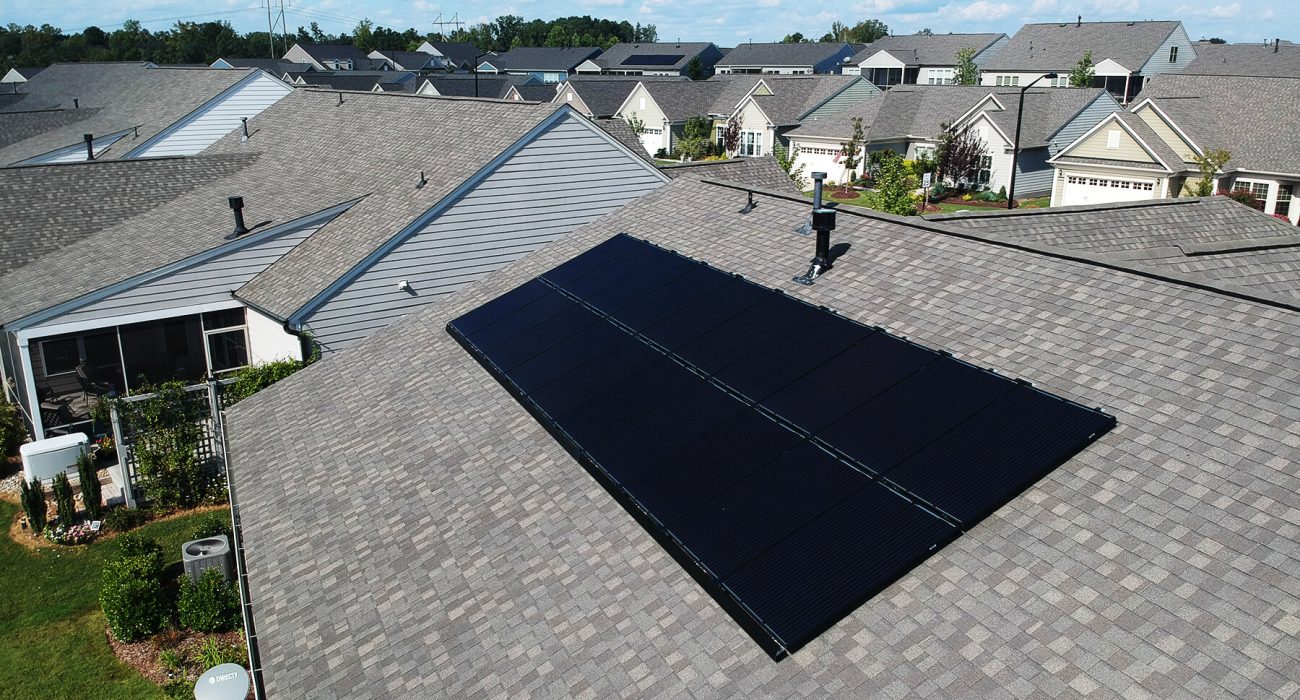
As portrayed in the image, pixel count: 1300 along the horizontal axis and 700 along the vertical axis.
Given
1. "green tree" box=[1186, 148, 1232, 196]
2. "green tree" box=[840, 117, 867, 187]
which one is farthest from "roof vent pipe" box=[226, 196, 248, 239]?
"green tree" box=[840, 117, 867, 187]

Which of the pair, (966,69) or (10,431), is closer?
(10,431)

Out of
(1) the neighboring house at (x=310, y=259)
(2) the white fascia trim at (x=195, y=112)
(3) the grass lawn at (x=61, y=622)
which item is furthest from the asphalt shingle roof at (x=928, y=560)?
(2) the white fascia trim at (x=195, y=112)

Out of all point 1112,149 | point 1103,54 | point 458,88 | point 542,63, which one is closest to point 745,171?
point 1112,149

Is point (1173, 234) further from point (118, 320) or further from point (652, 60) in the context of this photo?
point (652, 60)

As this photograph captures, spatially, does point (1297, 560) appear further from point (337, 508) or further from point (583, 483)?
point (337, 508)

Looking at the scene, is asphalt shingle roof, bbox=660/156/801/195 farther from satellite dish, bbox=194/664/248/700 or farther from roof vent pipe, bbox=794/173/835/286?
satellite dish, bbox=194/664/248/700

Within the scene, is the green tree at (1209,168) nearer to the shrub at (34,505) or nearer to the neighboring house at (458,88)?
the shrub at (34,505)
